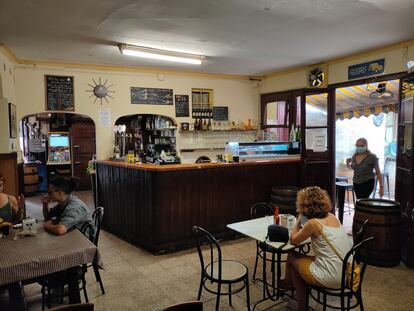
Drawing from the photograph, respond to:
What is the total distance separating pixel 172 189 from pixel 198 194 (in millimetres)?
422

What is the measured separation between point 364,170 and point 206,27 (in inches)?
126

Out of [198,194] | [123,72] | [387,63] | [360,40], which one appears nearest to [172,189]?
[198,194]

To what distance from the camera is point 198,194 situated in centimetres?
452

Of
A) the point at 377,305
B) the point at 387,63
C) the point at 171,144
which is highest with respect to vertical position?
the point at 387,63

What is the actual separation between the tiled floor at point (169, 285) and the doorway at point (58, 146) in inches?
245

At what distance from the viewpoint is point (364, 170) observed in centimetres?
490

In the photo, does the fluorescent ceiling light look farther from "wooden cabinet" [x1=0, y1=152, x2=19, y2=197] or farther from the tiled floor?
the tiled floor

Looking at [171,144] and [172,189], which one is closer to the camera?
[172,189]

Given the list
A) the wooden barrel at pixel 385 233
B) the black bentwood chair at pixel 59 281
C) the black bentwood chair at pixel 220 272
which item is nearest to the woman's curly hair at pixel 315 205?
the black bentwood chair at pixel 220 272

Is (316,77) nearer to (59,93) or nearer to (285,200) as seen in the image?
(285,200)

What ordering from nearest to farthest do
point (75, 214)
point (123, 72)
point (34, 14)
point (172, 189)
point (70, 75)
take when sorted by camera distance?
point (75, 214), point (34, 14), point (172, 189), point (70, 75), point (123, 72)

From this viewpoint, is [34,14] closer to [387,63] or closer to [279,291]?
[279,291]

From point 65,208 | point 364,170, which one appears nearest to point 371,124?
point 364,170

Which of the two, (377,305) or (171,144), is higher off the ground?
(171,144)
